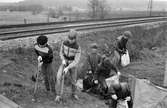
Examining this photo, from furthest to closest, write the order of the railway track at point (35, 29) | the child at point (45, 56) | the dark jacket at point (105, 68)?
the railway track at point (35, 29), the dark jacket at point (105, 68), the child at point (45, 56)

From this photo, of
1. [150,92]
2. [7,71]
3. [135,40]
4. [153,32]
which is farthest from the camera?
[153,32]

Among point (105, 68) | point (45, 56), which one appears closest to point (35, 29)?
point (105, 68)

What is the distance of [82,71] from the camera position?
1033 cm

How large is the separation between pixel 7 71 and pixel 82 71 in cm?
355

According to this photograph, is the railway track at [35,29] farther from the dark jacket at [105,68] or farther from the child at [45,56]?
the dark jacket at [105,68]

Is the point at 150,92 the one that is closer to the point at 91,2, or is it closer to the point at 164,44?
the point at 164,44

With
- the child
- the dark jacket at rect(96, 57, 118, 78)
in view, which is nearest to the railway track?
the child

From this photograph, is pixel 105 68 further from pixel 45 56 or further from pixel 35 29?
pixel 35 29

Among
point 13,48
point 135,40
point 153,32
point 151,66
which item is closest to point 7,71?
point 13,48

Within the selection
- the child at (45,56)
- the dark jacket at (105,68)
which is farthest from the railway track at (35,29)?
the dark jacket at (105,68)

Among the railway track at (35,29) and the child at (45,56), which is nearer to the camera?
the child at (45,56)

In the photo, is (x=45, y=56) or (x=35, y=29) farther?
(x=35, y=29)

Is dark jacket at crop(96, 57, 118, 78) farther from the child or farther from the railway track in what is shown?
the railway track

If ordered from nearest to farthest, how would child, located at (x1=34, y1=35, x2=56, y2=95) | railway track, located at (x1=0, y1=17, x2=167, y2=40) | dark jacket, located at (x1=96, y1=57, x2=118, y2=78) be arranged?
child, located at (x1=34, y1=35, x2=56, y2=95) < dark jacket, located at (x1=96, y1=57, x2=118, y2=78) < railway track, located at (x1=0, y1=17, x2=167, y2=40)
